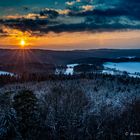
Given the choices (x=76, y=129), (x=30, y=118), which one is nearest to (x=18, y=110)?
(x=30, y=118)

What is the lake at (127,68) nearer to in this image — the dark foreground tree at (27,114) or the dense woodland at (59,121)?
the dense woodland at (59,121)

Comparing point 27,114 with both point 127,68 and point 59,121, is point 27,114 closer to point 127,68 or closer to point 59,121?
point 59,121

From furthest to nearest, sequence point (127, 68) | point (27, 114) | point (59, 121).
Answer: point (127, 68) → point (59, 121) → point (27, 114)

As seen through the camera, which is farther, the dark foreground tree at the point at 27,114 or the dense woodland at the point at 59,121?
the dark foreground tree at the point at 27,114

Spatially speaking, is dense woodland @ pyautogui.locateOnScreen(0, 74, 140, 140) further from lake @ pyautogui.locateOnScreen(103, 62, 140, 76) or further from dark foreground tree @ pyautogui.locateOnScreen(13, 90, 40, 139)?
lake @ pyautogui.locateOnScreen(103, 62, 140, 76)

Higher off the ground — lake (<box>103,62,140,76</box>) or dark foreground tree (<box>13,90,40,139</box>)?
dark foreground tree (<box>13,90,40,139</box>)

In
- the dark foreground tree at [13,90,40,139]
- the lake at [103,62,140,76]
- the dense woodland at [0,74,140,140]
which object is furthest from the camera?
the lake at [103,62,140,76]

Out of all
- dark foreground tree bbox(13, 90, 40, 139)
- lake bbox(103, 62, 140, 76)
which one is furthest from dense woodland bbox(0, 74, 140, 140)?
lake bbox(103, 62, 140, 76)

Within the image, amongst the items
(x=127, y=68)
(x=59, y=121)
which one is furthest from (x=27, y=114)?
(x=127, y=68)

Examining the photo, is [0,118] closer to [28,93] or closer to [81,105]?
[28,93]

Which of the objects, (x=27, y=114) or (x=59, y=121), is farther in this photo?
(x=59, y=121)

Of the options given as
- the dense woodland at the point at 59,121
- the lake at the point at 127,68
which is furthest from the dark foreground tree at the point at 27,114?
the lake at the point at 127,68
